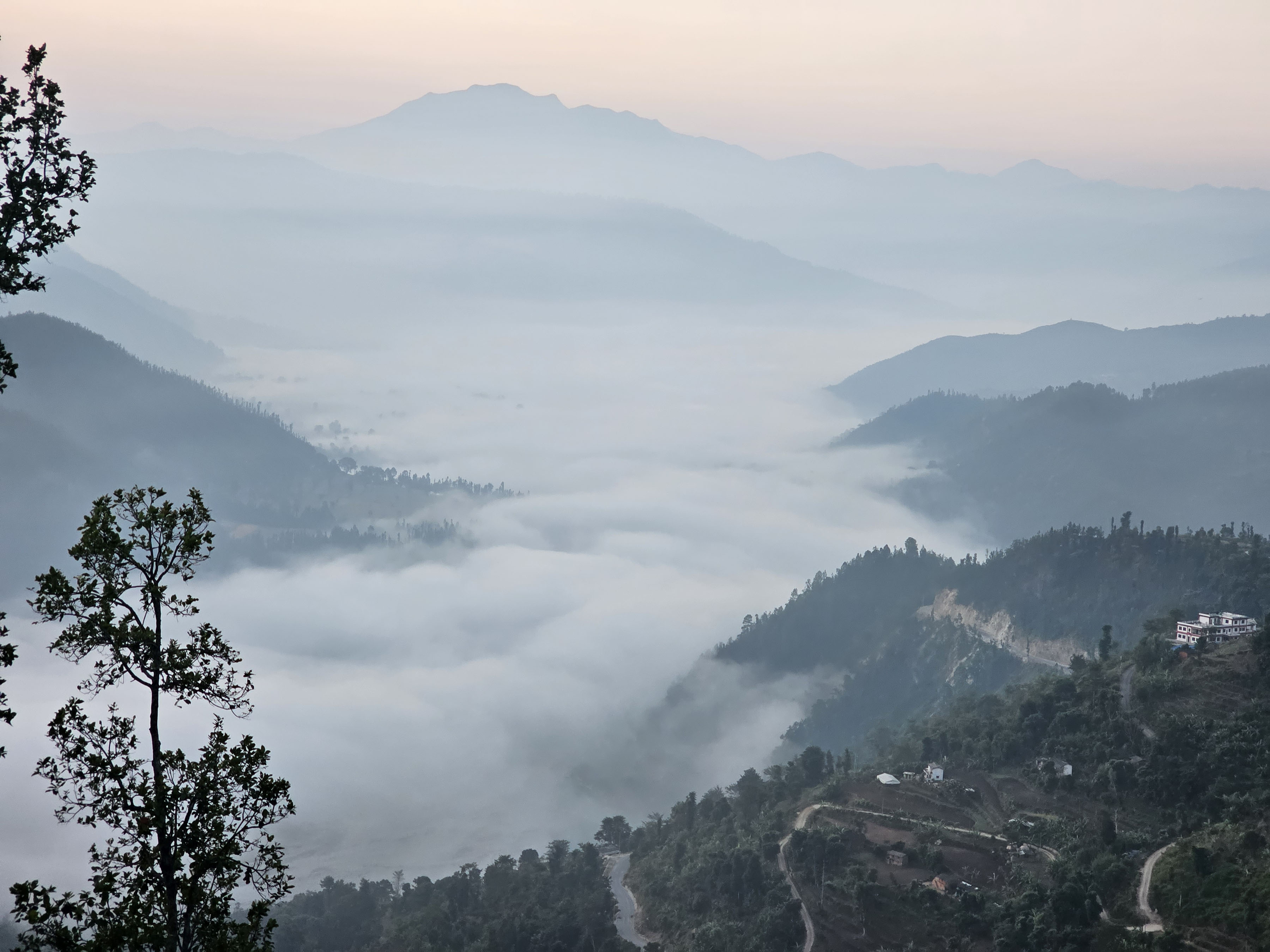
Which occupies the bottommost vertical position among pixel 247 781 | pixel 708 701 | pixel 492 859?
pixel 492 859

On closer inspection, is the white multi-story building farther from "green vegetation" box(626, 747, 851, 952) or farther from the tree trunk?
the tree trunk

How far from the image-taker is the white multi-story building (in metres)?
62.2

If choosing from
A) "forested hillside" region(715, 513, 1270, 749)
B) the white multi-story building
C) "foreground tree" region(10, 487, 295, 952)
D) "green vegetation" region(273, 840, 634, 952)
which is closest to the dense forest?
the white multi-story building

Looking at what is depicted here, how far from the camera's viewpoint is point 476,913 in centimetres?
5566

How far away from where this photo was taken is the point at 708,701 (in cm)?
11500

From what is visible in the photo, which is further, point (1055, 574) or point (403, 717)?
point (403, 717)

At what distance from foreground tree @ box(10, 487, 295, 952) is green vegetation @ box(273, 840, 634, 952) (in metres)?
37.5

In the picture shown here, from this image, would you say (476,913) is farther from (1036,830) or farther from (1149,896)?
(1149,896)

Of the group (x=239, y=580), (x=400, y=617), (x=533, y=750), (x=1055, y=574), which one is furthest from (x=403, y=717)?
(x=1055, y=574)

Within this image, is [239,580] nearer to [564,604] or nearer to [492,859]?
[564,604]

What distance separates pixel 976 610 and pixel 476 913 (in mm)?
63264

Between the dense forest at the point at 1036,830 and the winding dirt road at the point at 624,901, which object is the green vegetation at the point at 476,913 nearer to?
the winding dirt road at the point at 624,901

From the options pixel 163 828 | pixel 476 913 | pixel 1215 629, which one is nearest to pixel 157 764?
→ pixel 163 828

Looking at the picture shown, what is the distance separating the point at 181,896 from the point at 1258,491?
199 meters
